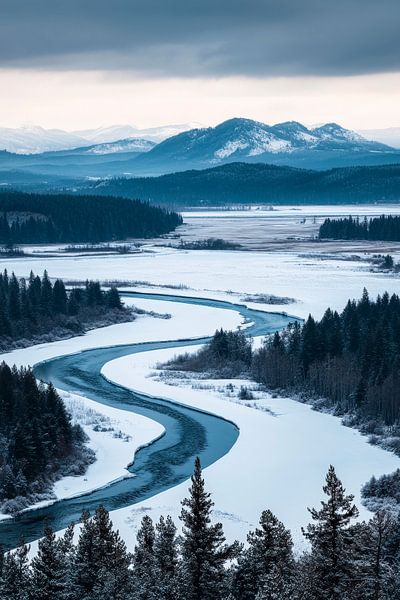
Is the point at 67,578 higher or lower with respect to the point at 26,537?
higher

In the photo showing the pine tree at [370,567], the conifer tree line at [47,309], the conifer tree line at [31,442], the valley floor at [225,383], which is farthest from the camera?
the conifer tree line at [47,309]

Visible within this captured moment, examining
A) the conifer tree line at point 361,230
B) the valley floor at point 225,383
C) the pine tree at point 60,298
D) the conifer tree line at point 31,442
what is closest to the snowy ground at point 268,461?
the valley floor at point 225,383

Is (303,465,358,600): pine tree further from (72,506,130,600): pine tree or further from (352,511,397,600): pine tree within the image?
(72,506,130,600): pine tree

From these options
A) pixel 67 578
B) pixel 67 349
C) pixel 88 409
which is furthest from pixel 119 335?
pixel 67 578

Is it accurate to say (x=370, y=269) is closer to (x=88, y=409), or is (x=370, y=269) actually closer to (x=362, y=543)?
(x=88, y=409)

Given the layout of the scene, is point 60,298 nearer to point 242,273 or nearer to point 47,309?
point 47,309

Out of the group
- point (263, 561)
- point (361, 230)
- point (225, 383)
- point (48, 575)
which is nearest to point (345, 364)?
point (225, 383)

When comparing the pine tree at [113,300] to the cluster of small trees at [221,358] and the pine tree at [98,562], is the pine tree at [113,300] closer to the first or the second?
the cluster of small trees at [221,358]
